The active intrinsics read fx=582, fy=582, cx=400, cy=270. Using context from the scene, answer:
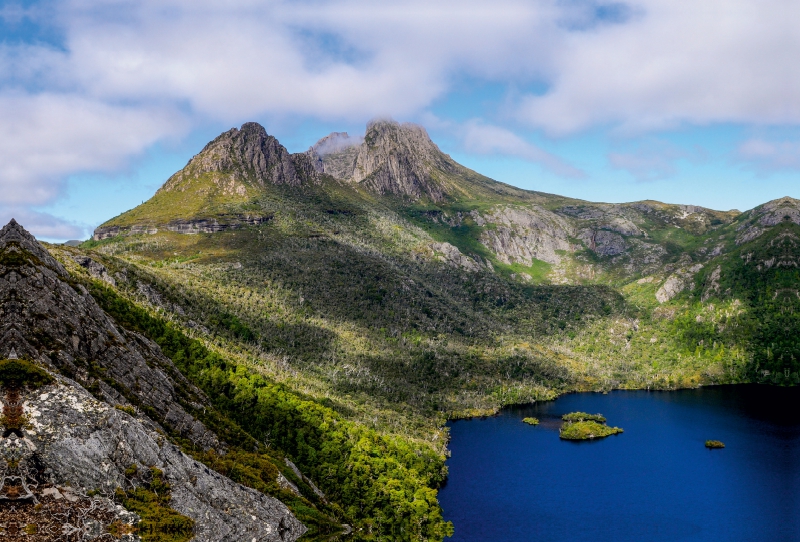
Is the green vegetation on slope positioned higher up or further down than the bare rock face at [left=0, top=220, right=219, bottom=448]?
further down

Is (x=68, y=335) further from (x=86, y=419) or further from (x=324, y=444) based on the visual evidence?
(x=324, y=444)

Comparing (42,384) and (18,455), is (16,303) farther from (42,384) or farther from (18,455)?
(18,455)

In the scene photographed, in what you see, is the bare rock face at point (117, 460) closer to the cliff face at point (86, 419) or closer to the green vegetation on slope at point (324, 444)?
the cliff face at point (86, 419)

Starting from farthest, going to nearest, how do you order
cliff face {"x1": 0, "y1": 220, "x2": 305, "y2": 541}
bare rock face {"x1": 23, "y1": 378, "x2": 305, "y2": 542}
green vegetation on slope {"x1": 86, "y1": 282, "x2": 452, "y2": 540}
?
green vegetation on slope {"x1": 86, "y1": 282, "x2": 452, "y2": 540}, bare rock face {"x1": 23, "y1": 378, "x2": 305, "y2": 542}, cliff face {"x1": 0, "y1": 220, "x2": 305, "y2": 541}

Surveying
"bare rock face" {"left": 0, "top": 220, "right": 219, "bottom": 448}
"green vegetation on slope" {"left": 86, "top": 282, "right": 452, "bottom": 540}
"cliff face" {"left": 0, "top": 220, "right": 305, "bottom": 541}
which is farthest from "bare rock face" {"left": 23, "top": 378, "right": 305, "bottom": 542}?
"green vegetation on slope" {"left": 86, "top": 282, "right": 452, "bottom": 540}

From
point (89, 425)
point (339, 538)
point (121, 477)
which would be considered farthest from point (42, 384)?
point (339, 538)

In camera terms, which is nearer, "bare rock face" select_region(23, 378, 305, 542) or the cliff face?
the cliff face

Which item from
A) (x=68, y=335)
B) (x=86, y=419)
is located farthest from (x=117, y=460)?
(x=68, y=335)

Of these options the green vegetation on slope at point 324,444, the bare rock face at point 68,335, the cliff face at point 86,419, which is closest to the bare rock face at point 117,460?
the cliff face at point 86,419

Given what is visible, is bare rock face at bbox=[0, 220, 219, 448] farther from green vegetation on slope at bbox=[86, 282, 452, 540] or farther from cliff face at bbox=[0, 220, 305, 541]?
green vegetation on slope at bbox=[86, 282, 452, 540]
